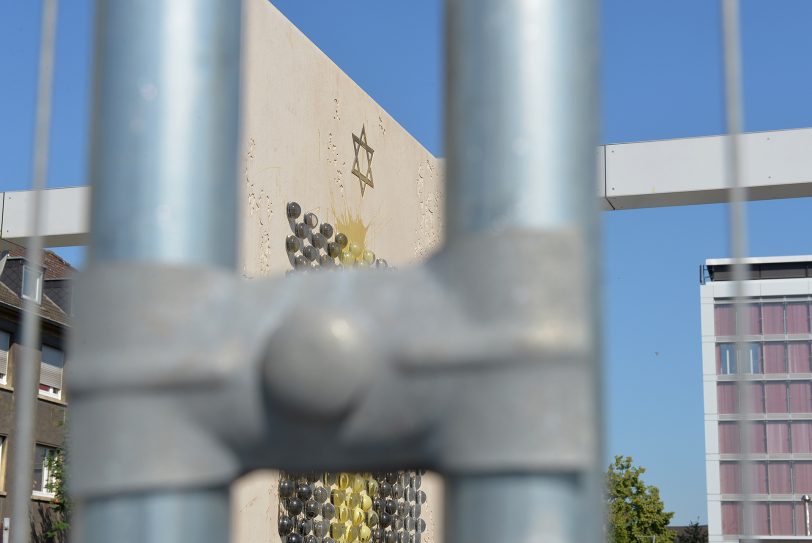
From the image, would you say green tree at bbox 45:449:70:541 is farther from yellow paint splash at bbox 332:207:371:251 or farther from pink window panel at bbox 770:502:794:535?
pink window panel at bbox 770:502:794:535

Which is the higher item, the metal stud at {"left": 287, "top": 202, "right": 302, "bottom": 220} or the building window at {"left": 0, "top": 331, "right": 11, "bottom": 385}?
the building window at {"left": 0, "top": 331, "right": 11, "bottom": 385}

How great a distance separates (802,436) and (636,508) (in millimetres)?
24779

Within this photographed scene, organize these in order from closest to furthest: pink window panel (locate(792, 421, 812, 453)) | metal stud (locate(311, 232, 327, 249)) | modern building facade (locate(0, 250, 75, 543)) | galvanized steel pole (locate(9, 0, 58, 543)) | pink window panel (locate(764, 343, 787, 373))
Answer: galvanized steel pole (locate(9, 0, 58, 543)) → metal stud (locate(311, 232, 327, 249)) → modern building facade (locate(0, 250, 75, 543)) → pink window panel (locate(792, 421, 812, 453)) → pink window panel (locate(764, 343, 787, 373))

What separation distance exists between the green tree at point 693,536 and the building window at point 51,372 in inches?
1330

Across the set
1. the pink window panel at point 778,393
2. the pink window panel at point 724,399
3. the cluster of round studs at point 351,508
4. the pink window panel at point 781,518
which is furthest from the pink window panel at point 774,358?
the cluster of round studs at point 351,508

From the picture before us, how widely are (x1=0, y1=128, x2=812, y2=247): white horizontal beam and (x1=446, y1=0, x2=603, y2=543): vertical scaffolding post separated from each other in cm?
554

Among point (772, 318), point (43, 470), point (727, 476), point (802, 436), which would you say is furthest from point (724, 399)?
point (43, 470)

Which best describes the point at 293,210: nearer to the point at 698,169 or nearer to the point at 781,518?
the point at 698,169

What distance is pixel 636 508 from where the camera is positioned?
32.2 m

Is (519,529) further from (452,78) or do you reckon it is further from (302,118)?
(302,118)

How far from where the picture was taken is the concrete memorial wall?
5316mm

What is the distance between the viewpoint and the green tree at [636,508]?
31.5m

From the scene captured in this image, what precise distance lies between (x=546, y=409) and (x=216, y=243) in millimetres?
161

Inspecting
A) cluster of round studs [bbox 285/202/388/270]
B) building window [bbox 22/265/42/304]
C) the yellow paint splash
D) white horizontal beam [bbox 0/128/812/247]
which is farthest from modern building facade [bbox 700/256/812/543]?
building window [bbox 22/265/42/304]
